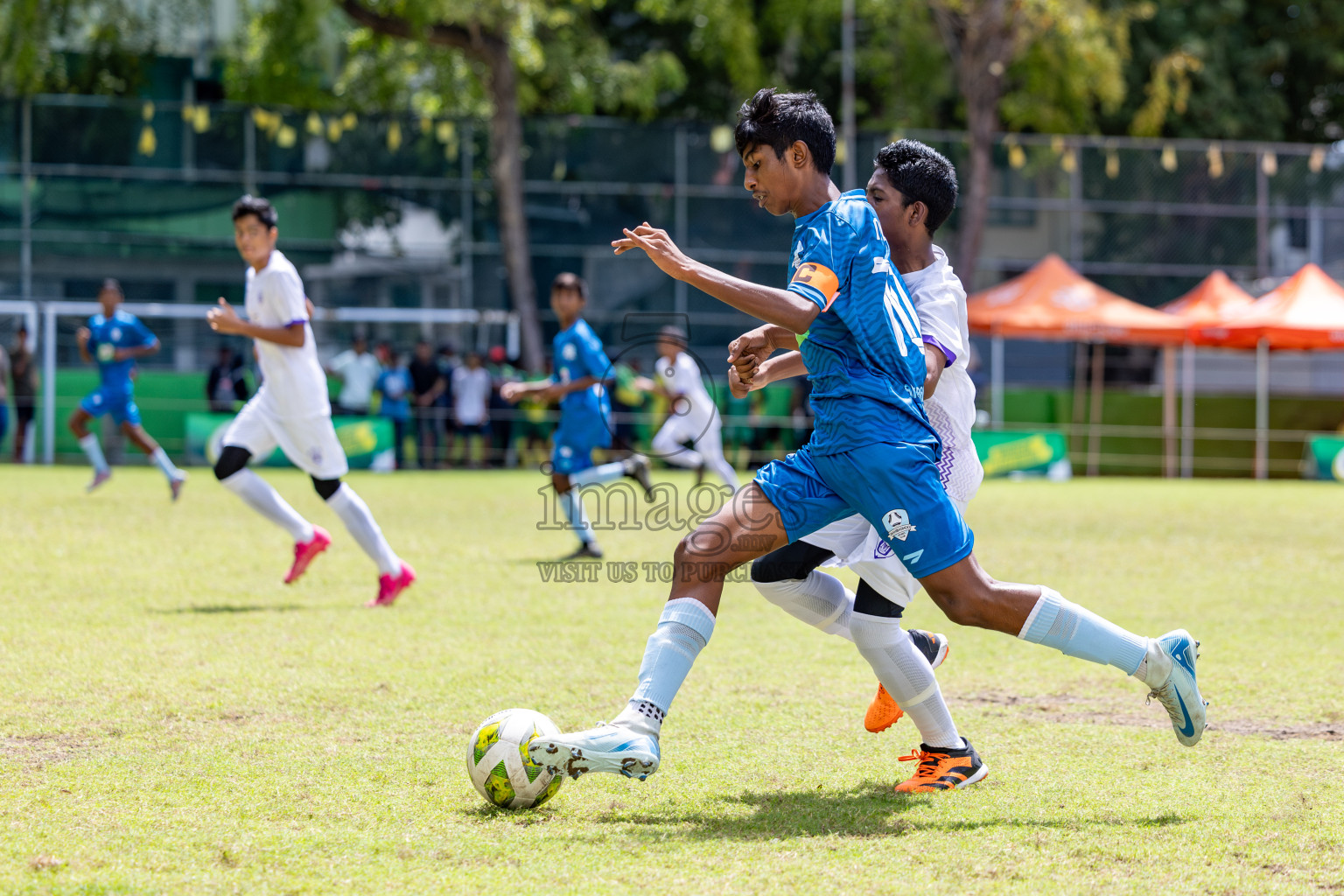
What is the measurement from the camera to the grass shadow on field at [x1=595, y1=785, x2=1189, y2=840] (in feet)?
12.5

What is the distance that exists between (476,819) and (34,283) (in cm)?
2149

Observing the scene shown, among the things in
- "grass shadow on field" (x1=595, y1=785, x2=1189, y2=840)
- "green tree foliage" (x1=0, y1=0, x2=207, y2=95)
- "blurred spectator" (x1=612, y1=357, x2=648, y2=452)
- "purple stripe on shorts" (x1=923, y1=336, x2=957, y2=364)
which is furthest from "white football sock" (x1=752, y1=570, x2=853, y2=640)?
"green tree foliage" (x1=0, y1=0, x2=207, y2=95)

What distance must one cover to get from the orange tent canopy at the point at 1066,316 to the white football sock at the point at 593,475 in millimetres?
11106

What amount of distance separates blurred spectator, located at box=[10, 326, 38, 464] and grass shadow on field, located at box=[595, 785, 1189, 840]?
20.3 metres

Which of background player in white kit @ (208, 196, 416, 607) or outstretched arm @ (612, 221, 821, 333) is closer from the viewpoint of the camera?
outstretched arm @ (612, 221, 821, 333)

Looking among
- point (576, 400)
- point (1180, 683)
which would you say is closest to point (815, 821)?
point (1180, 683)

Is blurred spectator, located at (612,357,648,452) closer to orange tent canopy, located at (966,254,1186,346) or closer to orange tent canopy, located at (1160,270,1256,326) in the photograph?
orange tent canopy, located at (966,254,1186,346)

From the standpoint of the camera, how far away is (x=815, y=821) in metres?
3.93

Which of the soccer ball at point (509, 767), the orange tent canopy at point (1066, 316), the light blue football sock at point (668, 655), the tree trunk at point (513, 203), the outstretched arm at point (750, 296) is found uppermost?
the tree trunk at point (513, 203)

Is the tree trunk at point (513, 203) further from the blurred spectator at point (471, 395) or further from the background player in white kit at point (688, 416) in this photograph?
the background player in white kit at point (688, 416)

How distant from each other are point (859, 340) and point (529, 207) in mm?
20904

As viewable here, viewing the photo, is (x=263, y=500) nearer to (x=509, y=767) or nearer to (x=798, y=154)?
(x=509, y=767)

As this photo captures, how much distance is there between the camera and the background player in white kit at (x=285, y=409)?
25.7 feet

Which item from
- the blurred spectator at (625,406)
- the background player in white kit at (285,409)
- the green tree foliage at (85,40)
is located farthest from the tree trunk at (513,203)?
the background player in white kit at (285,409)
